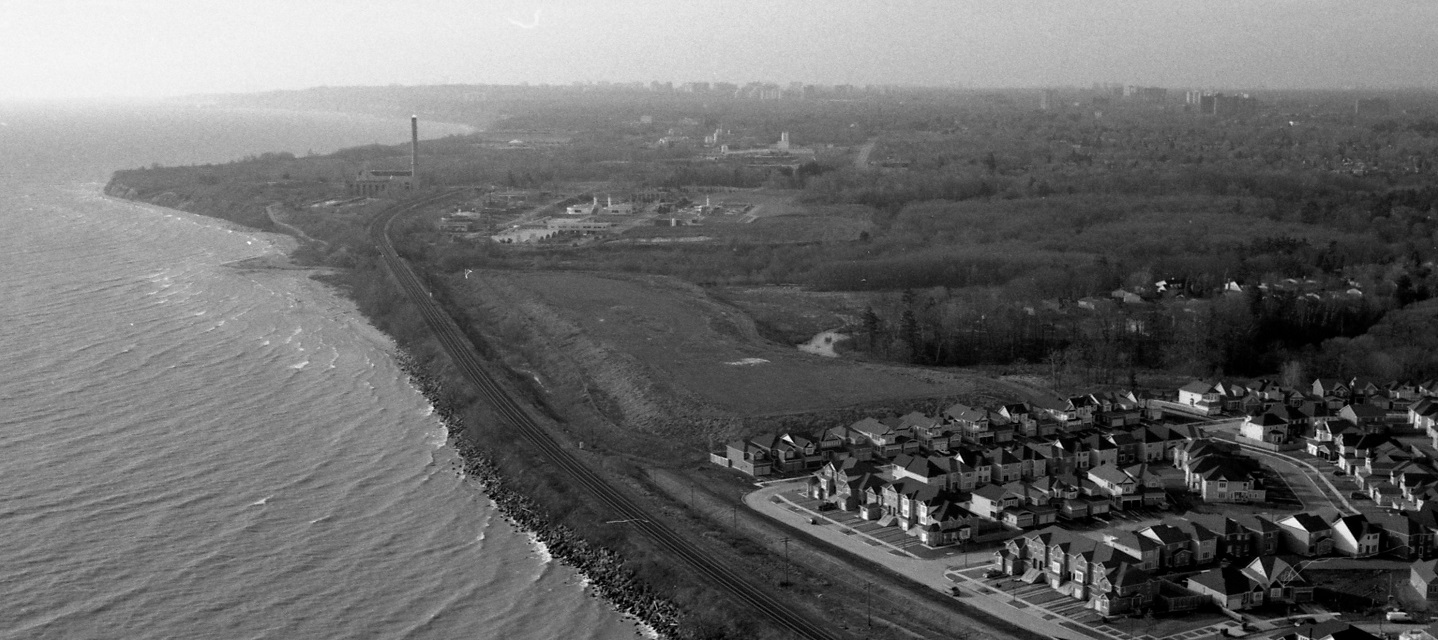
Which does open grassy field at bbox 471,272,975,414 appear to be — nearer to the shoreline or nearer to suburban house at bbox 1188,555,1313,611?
the shoreline

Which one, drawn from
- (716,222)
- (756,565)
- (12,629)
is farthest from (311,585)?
(716,222)

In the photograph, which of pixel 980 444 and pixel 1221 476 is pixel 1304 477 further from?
pixel 980 444

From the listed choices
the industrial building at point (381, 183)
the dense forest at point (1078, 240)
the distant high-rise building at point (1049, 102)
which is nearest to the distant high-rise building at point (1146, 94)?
the distant high-rise building at point (1049, 102)

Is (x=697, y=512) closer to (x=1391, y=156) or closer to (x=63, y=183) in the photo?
(x=63, y=183)

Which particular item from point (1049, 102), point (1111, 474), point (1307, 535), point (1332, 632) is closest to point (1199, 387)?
point (1111, 474)

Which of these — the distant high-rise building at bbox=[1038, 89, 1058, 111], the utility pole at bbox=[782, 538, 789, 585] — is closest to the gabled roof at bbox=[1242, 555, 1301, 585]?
the utility pole at bbox=[782, 538, 789, 585]
